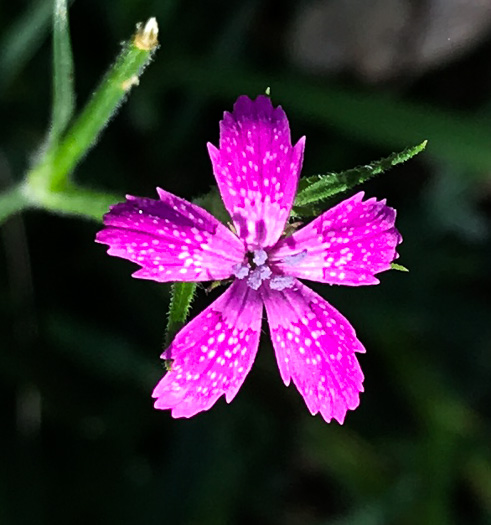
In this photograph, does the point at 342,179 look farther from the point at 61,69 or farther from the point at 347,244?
the point at 61,69

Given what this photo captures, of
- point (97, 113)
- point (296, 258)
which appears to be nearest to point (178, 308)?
point (296, 258)

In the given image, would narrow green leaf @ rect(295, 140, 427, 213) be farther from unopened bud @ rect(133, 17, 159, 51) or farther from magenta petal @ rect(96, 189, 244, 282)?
unopened bud @ rect(133, 17, 159, 51)

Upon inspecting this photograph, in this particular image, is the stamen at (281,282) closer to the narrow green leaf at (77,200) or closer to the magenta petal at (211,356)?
the magenta petal at (211,356)

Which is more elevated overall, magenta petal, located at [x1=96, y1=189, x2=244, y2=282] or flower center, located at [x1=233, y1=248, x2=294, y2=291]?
flower center, located at [x1=233, y1=248, x2=294, y2=291]

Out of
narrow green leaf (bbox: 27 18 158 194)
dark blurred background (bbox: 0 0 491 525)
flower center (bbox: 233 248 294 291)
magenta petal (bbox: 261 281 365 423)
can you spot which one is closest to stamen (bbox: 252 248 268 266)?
flower center (bbox: 233 248 294 291)

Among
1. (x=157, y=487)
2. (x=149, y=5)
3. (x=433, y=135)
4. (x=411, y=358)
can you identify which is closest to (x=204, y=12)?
(x=149, y=5)

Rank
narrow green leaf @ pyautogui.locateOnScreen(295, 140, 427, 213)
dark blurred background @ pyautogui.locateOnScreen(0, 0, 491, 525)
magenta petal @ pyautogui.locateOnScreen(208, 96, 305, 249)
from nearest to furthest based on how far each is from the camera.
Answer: narrow green leaf @ pyautogui.locateOnScreen(295, 140, 427, 213), magenta petal @ pyautogui.locateOnScreen(208, 96, 305, 249), dark blurred background @ pyautogui.locateOnScreen(0, 0, 491, 525)

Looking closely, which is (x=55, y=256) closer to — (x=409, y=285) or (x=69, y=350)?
(x=69, y=350)
